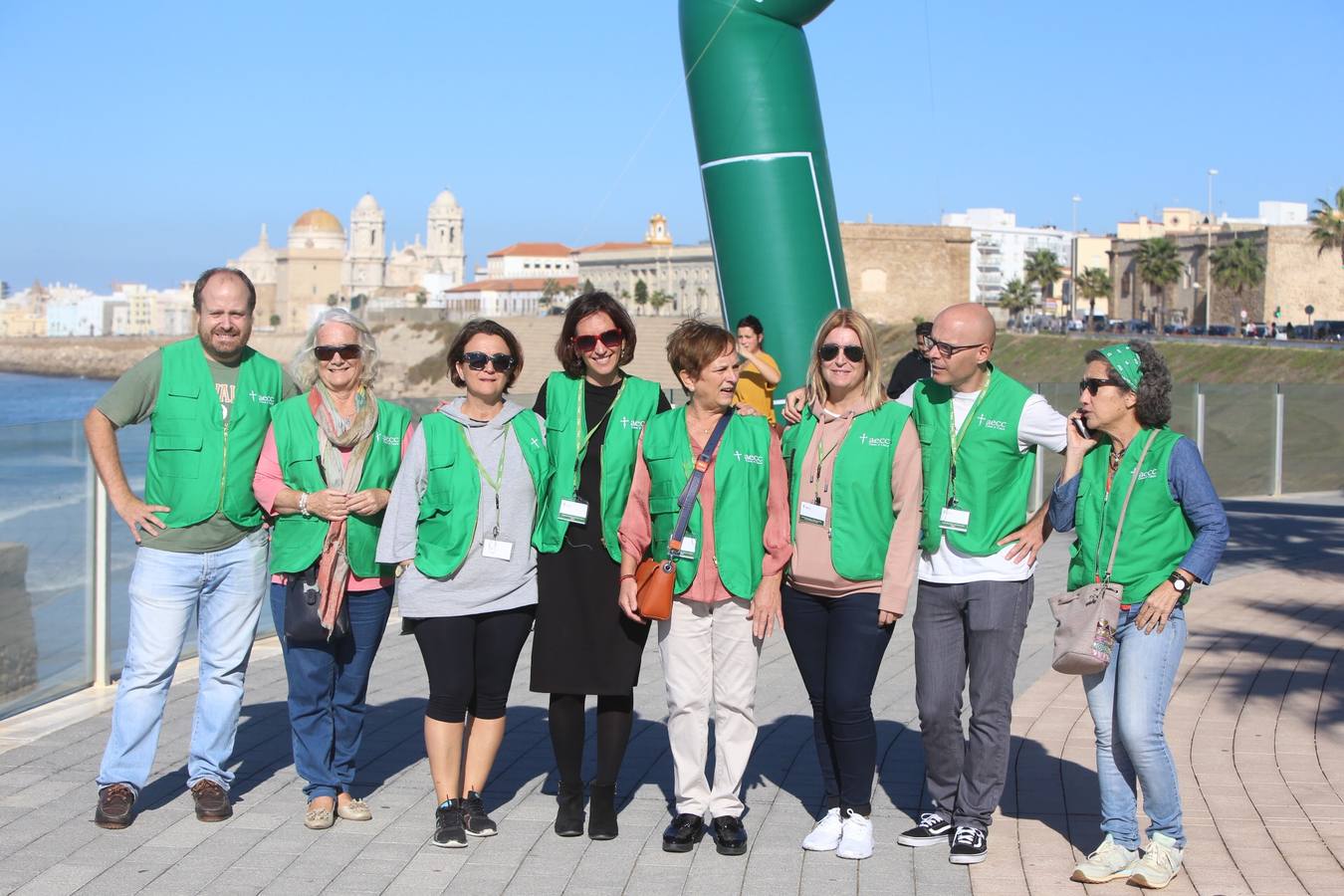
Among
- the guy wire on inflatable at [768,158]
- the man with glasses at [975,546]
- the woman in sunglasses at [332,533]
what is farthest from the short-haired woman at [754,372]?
the man with glasses at [975,546]

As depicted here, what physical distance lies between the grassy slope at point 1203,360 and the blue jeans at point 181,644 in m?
31.5

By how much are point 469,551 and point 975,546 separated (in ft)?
4.99

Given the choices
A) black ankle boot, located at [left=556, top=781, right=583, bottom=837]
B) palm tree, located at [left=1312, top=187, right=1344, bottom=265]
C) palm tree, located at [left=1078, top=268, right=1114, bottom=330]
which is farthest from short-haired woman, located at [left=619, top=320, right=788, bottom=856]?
palm tree, located at [left=1078, top=268, right=1114, bottom=330]

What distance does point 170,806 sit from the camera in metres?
5.26

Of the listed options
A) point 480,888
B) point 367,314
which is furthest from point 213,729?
point 367,314

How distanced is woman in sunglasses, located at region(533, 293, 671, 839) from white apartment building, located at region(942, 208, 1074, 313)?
128553 millimetres

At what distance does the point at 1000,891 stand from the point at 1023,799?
1001 millimetres

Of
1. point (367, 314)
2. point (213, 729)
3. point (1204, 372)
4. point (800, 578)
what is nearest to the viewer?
point (800, 578)

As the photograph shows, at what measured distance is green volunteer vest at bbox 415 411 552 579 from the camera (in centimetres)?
482

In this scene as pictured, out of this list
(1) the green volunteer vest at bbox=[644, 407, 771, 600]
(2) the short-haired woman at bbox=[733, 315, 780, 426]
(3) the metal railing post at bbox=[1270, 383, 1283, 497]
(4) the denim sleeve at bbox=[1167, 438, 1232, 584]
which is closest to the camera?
(4) the denim sleeve at bbox=[1167, 438, 1232, 584]

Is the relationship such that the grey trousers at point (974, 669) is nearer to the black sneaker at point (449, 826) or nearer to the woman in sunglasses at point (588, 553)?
the woman in sunglasses at point (588, 553)

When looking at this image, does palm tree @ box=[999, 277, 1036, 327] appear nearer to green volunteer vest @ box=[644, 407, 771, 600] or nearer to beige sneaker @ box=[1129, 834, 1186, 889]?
green volunteer vest @ box=[644, 407, 771, 600]

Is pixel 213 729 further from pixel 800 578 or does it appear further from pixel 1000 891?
pixel 1000 891

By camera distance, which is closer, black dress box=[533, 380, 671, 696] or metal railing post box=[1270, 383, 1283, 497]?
black dress box=[533, 380, 671, 696]
